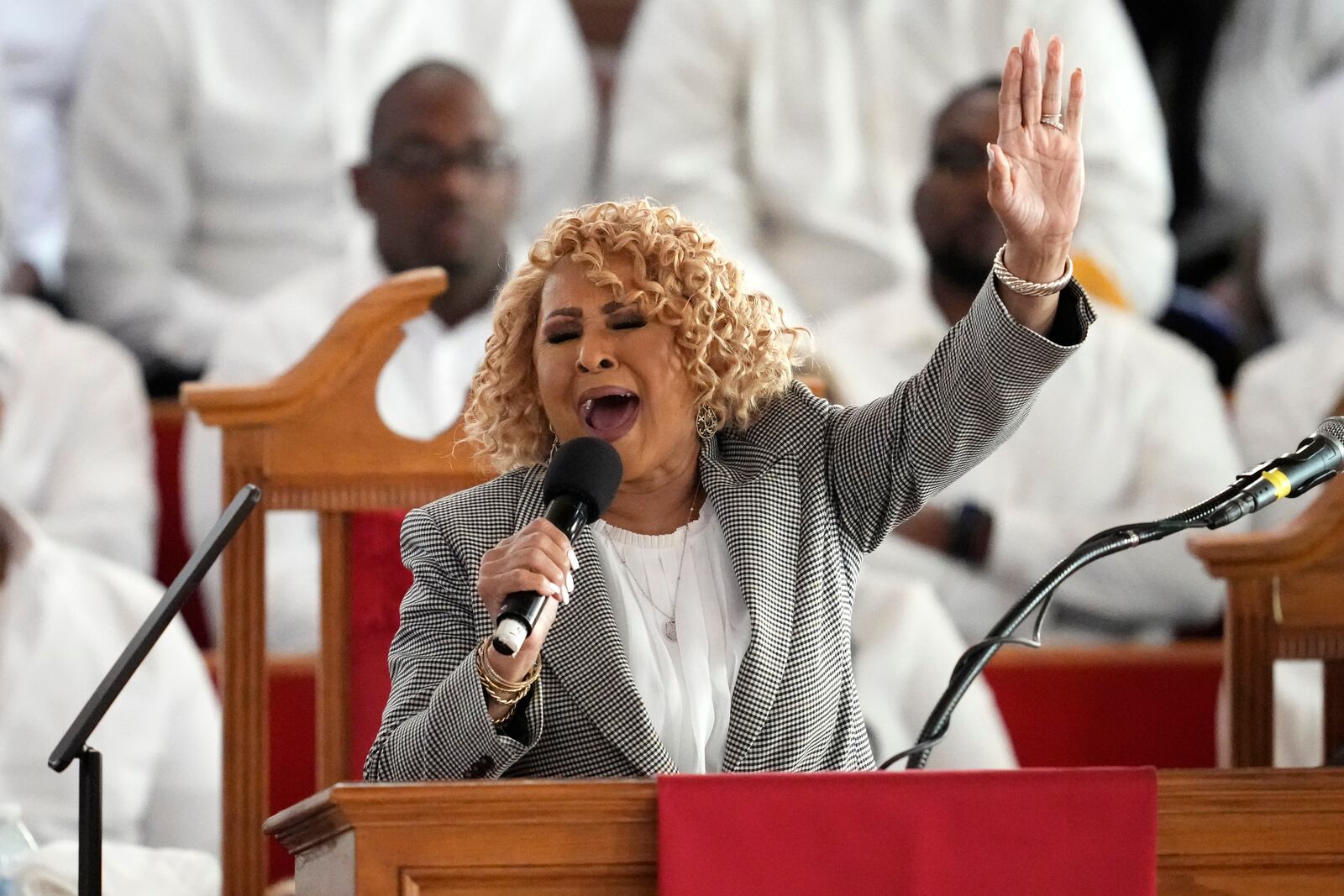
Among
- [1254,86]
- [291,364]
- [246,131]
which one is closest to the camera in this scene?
[291,364]

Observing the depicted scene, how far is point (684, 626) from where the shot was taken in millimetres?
1573

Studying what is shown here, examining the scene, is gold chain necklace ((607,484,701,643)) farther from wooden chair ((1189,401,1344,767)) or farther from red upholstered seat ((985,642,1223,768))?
red upholstered seat ((985,642,1223,768))

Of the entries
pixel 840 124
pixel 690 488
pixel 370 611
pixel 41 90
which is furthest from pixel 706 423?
pixel 41 90

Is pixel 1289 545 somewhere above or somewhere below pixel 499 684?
above

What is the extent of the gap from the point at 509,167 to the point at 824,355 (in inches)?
22.6

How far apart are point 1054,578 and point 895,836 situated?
0.29 metres

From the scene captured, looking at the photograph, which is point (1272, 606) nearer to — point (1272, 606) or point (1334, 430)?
point (1272, 606)

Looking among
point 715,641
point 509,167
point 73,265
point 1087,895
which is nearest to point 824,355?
point 509,167

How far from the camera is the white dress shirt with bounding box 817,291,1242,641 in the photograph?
2977 mm

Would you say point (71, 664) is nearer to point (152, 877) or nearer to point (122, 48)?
point (152, 877)

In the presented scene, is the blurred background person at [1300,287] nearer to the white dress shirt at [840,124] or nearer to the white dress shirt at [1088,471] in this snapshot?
the white dress shirt at [1088,471]

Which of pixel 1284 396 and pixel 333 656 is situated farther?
pixel 1284 396

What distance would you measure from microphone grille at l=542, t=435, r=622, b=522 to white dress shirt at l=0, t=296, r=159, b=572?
1.85 metres

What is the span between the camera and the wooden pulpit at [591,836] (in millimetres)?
1237
